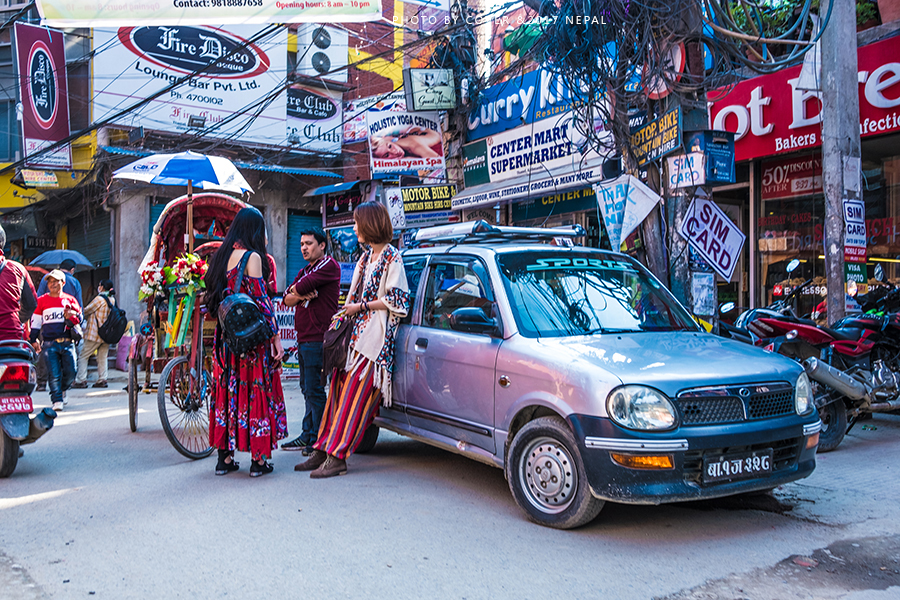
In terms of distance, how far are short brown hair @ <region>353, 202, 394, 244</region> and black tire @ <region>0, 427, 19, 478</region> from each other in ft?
10.5

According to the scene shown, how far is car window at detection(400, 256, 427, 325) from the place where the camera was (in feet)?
20.1

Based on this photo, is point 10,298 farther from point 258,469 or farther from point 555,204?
point 555,204

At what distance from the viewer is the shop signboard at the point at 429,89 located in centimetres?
1402

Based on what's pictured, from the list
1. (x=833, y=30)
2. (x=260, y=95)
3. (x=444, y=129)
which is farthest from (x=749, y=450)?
(x=260, y=95)

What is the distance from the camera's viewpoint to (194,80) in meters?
17.9

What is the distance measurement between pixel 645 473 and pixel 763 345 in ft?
Result: 12.4

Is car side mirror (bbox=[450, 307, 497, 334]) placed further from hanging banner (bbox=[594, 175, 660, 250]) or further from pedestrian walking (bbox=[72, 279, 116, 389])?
pedestrian walking (bbox=[72, 279, 116, 389])

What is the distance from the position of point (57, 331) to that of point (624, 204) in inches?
292

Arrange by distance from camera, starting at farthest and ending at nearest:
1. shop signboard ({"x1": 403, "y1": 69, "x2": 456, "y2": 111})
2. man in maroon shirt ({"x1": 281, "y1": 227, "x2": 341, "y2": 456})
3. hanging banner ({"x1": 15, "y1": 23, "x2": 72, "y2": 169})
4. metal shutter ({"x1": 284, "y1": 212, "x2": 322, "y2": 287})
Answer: metal shutter ({"x1": 284, "y1": 212, "x2": 322, "y2": 287}) → hanging banner ({"x1": 15, "y1": 23, "x2": 72, "y2": 169}) → shop signboard ({"x1": 403, "y1": 69, "x2": 456, "y2": 111}) → man in maroon shirt ({"x1": 281, "y1": 227, "x2": 341, "y2": 456})

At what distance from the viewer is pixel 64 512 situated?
502 cm

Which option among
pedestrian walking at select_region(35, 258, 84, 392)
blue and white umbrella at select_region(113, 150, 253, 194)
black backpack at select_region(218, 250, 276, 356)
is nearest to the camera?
black backpack at select_region(218, 250, 276, 356)

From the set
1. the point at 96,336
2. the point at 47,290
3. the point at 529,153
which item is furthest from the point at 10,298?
the point at 529,153

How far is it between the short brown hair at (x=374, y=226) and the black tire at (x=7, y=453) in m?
3.20

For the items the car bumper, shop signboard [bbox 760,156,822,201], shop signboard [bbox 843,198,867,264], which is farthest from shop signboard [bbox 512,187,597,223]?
the car bumper
